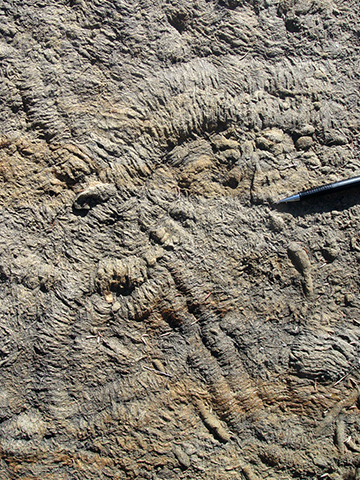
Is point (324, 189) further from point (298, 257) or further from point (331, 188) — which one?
point (298, 257)

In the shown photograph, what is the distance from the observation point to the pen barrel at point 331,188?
5.33ft

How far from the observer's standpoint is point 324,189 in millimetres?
1632

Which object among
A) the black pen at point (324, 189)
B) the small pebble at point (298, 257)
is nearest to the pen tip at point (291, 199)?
the black pen at point (324, 189)

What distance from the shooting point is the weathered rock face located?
1491 mm

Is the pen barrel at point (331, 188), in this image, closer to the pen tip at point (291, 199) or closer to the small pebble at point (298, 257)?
the pen tip at point (291, 199)

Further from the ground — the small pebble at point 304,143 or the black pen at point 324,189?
the small pebble at point 304,143

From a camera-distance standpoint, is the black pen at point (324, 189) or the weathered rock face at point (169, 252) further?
the black pen at point (324, 189)

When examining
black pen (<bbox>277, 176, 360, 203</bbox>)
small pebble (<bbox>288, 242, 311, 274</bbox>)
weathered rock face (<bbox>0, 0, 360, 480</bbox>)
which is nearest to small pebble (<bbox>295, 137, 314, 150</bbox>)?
weathered rock face (<bbox>0, 0, 360, 480</bbox>)

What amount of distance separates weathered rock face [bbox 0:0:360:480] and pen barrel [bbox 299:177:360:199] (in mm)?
42

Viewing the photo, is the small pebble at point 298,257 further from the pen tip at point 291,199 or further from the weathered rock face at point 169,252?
the pen tip at point 291,199

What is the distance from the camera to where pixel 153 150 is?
62.9 inches

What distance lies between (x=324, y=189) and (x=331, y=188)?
31 millimetres

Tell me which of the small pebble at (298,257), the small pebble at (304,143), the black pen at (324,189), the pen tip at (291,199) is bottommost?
the small pebble at (298,257)

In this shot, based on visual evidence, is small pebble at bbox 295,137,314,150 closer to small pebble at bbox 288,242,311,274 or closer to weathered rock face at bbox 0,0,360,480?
weathered rock face at bbox 0,0,360,480
